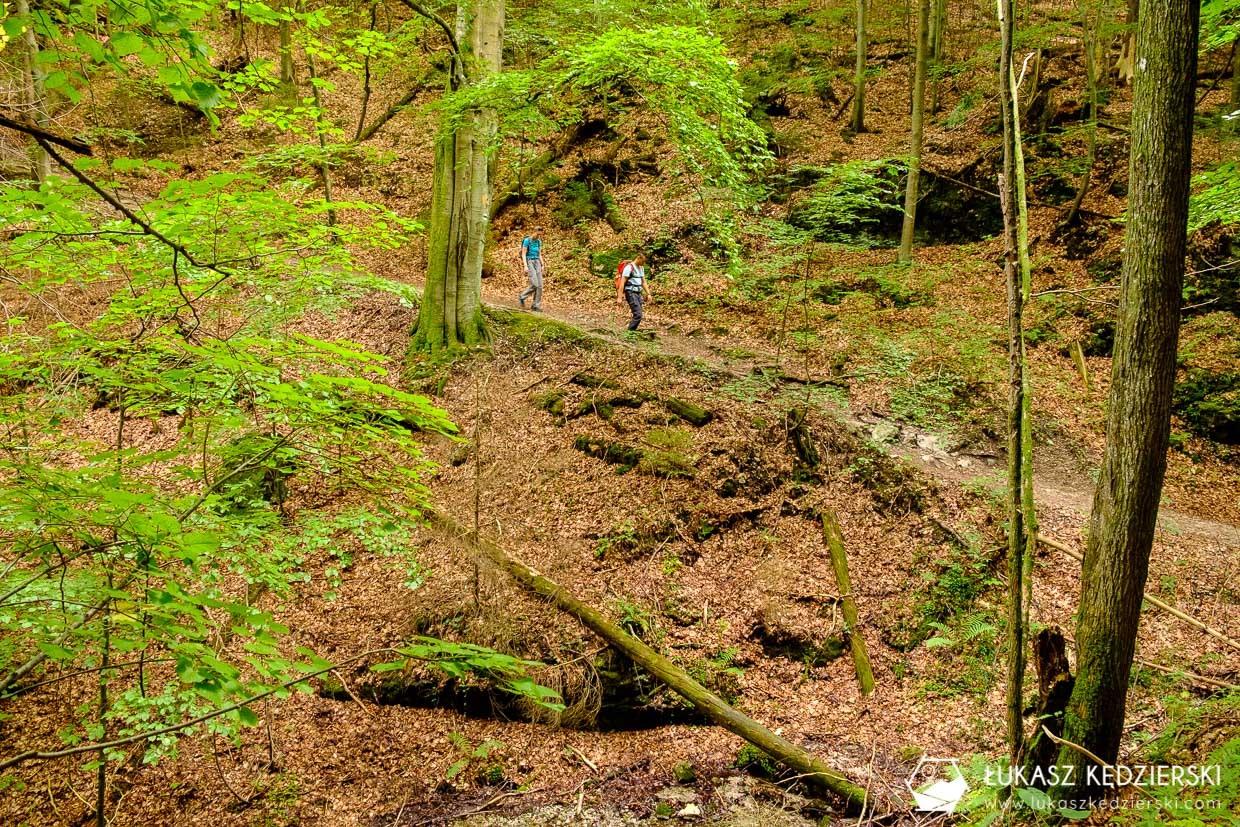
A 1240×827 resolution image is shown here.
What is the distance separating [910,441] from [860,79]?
11642 mm

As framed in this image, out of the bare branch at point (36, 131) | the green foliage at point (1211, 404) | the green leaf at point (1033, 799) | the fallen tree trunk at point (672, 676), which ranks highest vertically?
the bare branch at point (36, 131)

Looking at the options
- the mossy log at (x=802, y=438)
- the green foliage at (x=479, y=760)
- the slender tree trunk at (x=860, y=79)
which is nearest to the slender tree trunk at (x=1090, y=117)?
the slender tree trunk at (x=860, y=79)

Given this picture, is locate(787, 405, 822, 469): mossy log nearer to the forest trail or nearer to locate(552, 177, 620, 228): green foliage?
the forest trail

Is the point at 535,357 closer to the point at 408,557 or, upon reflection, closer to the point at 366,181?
the point at 408,557

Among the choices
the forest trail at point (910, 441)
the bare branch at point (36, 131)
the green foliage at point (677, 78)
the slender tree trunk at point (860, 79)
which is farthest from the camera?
the slender tree trunk at point (860, 79)

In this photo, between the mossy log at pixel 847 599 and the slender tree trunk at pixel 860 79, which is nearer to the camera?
the mossy log at pixel 847 599

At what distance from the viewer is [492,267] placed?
15.6 m

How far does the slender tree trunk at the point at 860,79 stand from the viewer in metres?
16.4

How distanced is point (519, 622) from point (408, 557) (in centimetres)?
170

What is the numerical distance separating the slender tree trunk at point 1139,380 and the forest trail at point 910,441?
559 centimetres

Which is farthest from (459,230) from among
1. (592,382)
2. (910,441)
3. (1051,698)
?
(1051,698)

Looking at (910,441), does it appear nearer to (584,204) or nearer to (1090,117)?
(1090,117)

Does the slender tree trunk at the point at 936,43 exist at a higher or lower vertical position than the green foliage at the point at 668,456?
higher

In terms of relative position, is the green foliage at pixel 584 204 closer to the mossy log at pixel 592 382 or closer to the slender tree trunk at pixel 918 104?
the slender tree trunk at pixel 918 104
